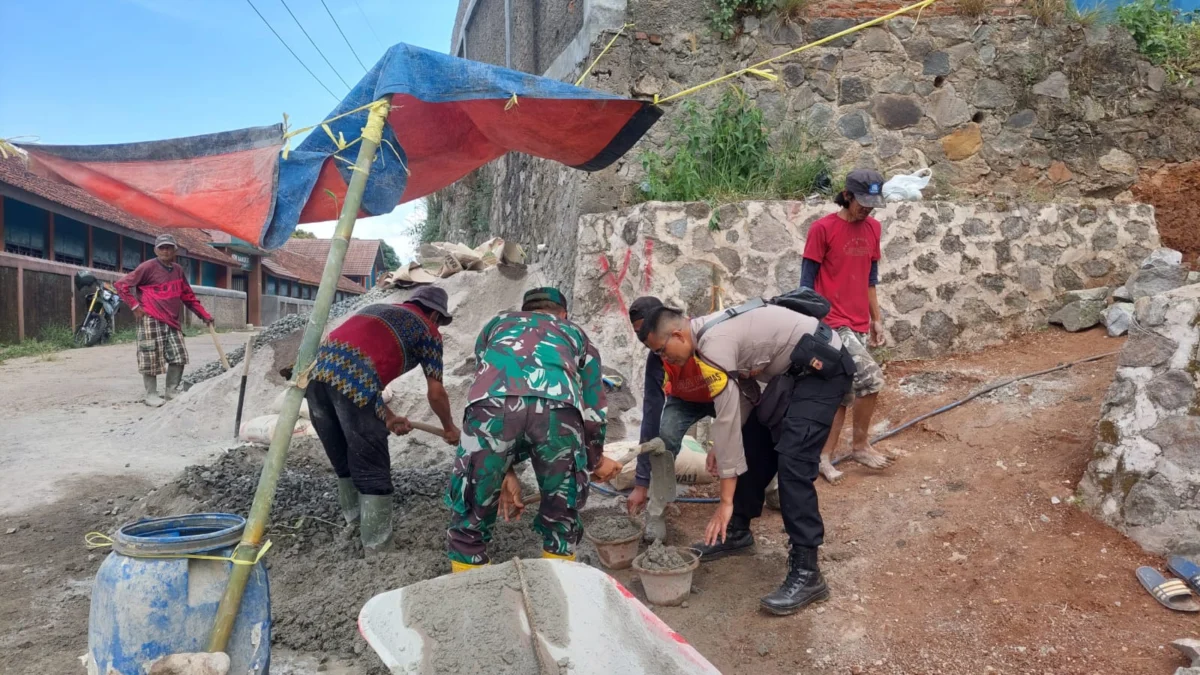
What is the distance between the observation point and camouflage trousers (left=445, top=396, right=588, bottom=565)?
9.63 feet

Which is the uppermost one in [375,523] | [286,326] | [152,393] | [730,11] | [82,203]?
[730,11]

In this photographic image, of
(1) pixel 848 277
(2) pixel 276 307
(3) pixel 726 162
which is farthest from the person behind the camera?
(2) pixel 276 307

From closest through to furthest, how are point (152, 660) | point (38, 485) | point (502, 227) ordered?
point (152, 660) → point (38, 485) → point (502, 227)

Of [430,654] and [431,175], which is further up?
[431,175]

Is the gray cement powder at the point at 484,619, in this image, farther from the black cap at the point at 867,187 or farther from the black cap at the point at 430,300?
the black cap at the point at 867,187

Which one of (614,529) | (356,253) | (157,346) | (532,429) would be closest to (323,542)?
(614,529)

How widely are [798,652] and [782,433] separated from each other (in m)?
0.84

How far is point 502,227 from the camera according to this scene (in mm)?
9578

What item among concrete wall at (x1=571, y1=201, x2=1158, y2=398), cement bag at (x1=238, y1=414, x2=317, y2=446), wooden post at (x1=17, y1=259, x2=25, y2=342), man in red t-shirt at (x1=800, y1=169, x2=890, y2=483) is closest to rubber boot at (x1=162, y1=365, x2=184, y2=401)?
cement bag at (x1=238, y1=414, x2=317, y2=446)

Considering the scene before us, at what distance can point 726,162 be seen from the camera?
6.03 metres

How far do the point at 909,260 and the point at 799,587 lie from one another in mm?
3337

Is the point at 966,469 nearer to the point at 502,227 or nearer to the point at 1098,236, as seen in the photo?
the point at 1098,236

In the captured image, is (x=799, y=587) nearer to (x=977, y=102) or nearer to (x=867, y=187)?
(x=867, y=187)

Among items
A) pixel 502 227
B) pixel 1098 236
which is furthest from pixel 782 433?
pixel 502 227
